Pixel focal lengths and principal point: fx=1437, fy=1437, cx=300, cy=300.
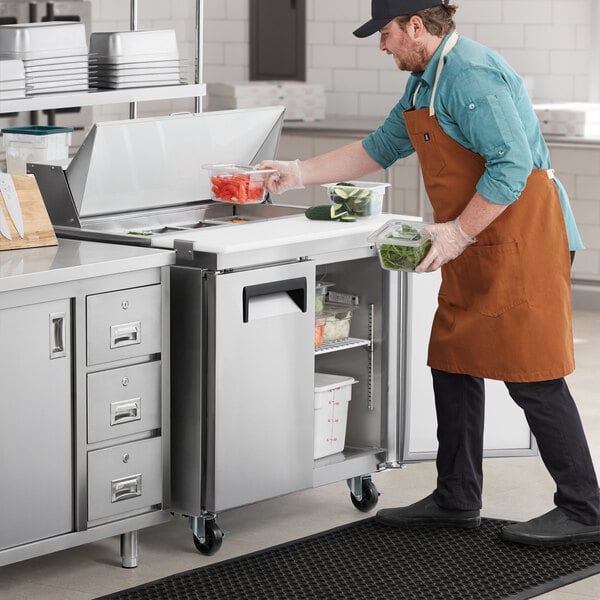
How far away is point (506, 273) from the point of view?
13.0ft

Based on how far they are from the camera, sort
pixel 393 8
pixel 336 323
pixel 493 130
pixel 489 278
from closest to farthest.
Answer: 1. pixel 493 130
2. pixel 393 8
3. pixel 489 278
4. pixel 336 323

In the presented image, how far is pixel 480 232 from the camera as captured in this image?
3916 millimetres

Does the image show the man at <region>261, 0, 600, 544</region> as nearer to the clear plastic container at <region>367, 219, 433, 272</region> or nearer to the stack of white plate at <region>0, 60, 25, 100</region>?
the clear plastic container at <region>367, 219, 433, 272</region>

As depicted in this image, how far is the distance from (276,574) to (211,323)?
70 cm

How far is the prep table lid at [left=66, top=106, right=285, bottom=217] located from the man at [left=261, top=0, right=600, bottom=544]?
644 mm

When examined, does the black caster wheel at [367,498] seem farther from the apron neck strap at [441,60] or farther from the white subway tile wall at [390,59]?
the white subway tile wall at [390,59]

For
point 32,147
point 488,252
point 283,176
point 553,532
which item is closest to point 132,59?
point 32,147

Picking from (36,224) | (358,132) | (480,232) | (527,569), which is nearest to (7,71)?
(36,224)

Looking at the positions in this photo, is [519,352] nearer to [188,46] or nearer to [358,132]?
[358,132]

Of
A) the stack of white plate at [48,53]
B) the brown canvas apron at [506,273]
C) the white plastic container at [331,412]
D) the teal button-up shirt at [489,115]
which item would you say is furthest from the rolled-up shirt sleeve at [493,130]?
the stack of white plate at [48,53]

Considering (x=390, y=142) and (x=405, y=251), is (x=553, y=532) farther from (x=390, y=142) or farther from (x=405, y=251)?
(x=390, y=142)

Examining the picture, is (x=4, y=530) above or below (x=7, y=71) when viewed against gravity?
below

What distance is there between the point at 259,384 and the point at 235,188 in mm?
702

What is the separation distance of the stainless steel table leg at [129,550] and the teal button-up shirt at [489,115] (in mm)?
1335
